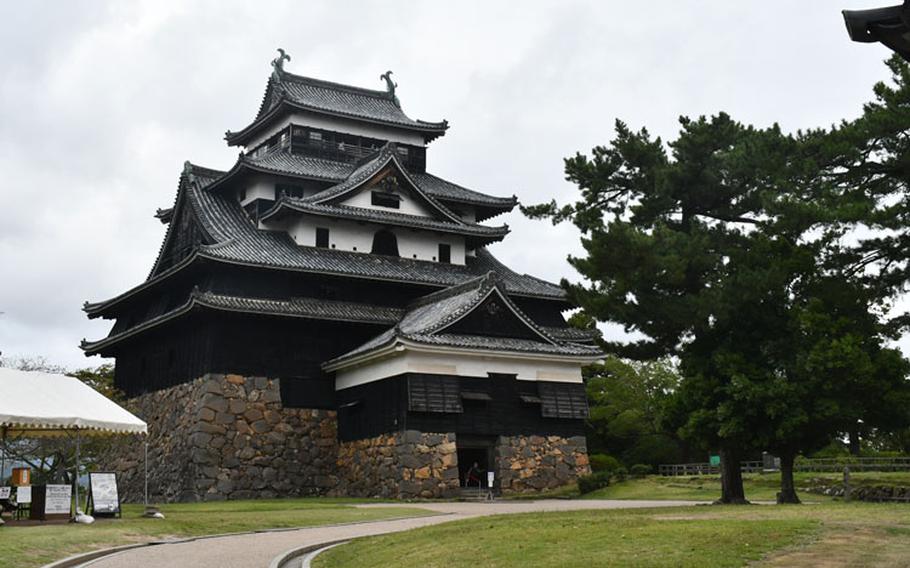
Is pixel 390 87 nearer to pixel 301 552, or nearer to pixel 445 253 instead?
pixel 445 253

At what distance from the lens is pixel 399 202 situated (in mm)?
47031

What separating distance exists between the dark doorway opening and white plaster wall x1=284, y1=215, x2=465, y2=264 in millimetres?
11118

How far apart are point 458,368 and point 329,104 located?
23375 millimetres

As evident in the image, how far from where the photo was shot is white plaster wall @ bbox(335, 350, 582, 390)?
36.0m

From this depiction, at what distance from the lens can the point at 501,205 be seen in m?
51.6

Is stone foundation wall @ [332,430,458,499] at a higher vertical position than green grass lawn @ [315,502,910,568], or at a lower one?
higher

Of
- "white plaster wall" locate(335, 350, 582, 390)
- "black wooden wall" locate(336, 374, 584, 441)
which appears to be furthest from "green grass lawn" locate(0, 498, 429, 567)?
"white plaster wall" locate(335, 350, 582, 390)

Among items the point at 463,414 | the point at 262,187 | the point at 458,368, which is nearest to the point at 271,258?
the point at 262,187

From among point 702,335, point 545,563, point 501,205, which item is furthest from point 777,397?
point 501,205

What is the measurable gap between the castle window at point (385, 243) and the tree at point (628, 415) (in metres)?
16.8

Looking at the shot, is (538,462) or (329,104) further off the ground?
(329,104)

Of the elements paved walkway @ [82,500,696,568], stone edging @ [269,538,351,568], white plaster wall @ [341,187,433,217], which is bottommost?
stone edging @ [269,538,351,568]

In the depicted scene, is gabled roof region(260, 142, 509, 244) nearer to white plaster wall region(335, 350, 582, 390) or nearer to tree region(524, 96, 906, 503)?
white plaster wall region(335, 350, 582, 390)

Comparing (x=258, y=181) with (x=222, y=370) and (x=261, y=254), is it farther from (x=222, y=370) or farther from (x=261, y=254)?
(x=222, y=370)
